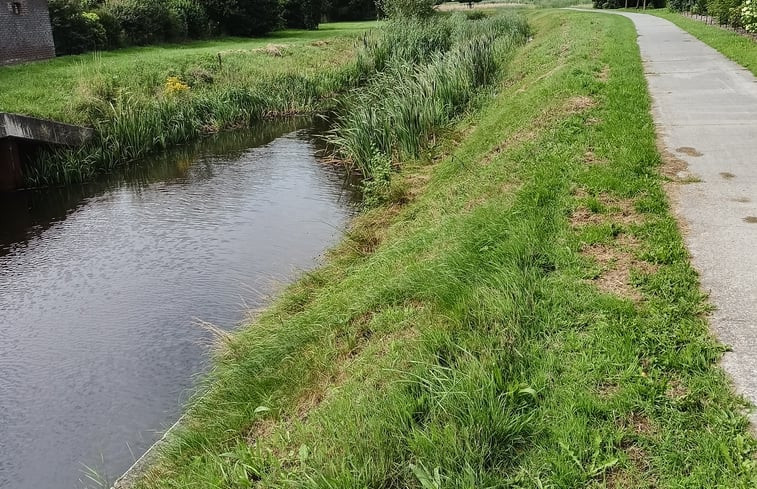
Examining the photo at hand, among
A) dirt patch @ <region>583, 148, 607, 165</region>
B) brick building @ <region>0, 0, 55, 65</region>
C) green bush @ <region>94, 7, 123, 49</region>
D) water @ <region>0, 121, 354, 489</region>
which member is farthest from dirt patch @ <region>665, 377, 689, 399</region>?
green bush @ <region>94, 7, 123, 49</region>

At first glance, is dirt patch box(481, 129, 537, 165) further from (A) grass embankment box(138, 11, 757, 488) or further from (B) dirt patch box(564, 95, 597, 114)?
(A) grass embankment box(138, 11, 757, 488)

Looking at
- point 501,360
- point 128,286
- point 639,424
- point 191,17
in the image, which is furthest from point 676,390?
point 191,17

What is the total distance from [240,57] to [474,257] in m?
21.8

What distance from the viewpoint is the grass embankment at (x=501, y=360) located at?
11.3 feet

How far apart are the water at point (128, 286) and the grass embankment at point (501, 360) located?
1005 mm

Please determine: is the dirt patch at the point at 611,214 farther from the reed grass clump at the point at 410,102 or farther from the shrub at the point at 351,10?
the shrub at the point at 351,10

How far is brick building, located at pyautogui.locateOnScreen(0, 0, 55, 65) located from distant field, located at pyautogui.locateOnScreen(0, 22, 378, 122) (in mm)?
1133

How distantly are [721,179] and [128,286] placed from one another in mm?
7577

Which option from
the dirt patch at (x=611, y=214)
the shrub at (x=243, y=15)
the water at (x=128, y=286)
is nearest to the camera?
the dirt patch at (x=611, y=214)

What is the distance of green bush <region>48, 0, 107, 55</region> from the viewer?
84.0 ft

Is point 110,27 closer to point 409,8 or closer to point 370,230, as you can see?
point 409,8

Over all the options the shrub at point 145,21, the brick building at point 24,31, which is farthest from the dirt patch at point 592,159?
the shrub at point 145,21

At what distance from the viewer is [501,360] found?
4.21 m

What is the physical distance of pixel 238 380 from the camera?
5887mm
